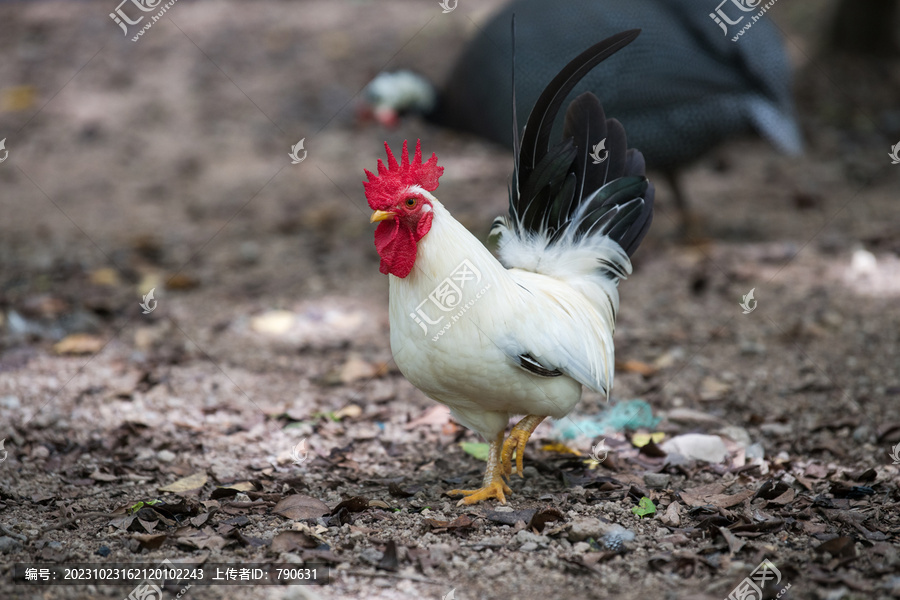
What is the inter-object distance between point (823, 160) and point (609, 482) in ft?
20.6

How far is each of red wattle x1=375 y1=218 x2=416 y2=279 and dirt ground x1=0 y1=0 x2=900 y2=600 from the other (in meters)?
0.99

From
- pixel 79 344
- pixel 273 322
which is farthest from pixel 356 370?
pixel 79 344

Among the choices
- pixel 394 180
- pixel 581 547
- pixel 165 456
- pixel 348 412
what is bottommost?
pixel 581 547

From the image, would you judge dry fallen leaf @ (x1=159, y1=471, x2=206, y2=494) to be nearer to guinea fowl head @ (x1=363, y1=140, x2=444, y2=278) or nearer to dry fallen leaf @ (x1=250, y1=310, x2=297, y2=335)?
guinea fowl head @ (x1=363, y1=140, x2=444, y2=278)

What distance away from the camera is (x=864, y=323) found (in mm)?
5141

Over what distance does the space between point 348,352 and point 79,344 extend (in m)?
1.70

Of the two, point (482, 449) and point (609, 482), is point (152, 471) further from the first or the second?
point (609, 482)

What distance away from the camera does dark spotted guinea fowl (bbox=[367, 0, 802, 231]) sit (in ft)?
19.4

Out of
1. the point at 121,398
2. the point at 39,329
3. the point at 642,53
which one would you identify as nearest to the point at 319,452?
the point at 121,398

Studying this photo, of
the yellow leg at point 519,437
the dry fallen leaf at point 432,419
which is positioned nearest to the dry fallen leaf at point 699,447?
the yellow leg at point 519,437

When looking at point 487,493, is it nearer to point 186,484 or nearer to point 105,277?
point 186,484

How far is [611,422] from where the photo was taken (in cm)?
417

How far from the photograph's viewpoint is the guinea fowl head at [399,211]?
2.94 meters

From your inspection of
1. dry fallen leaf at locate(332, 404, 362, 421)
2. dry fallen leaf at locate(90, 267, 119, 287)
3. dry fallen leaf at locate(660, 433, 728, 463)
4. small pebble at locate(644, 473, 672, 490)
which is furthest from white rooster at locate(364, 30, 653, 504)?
dry fallen leaf at locate(90, 267, 119, 287)
